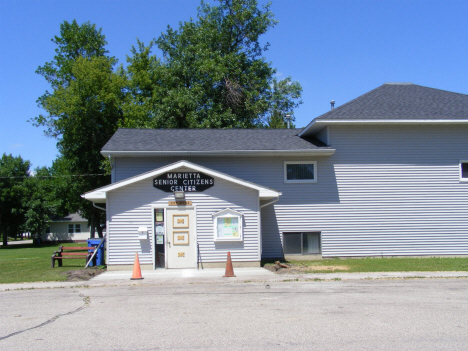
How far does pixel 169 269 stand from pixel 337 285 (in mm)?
6527

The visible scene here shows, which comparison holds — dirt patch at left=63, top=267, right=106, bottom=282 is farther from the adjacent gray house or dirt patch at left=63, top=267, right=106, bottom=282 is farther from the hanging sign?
the adjacent gray house

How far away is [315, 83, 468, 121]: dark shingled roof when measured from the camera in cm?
1848

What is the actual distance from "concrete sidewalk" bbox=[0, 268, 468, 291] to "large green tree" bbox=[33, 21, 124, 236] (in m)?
24.2

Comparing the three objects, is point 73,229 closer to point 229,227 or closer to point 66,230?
point 66,230

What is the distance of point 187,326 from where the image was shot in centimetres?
749

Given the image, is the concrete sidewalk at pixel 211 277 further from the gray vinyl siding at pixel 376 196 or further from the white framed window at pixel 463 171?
the white framed window at pixel 463 171

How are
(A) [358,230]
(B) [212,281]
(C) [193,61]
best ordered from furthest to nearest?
(C) [193,61]
(A) [358,230]
(B) [212,281]

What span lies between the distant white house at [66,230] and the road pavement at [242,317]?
190 feet

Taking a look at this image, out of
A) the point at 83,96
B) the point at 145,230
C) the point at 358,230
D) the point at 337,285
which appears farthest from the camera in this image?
the point at 83,96

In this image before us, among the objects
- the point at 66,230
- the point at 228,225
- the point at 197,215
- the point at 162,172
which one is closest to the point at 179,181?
the point at 162,172

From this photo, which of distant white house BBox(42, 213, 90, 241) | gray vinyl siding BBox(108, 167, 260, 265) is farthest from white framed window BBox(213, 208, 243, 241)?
distant white house BBox(42, 213, 90, 241)

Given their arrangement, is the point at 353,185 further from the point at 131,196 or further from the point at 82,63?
the point at 82,63

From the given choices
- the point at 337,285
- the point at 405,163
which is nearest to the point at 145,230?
the point at 337,285

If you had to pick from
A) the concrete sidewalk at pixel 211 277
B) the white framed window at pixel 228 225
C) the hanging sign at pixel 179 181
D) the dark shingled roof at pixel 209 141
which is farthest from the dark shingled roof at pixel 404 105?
the concrete sidewalk at pixel 211 277
